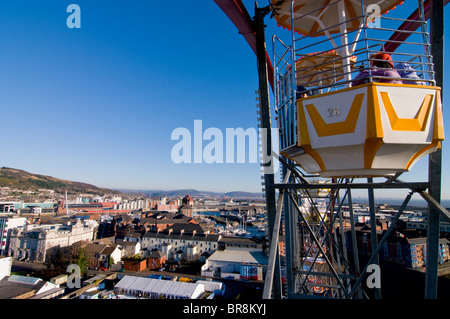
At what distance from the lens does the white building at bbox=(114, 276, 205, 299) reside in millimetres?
19594

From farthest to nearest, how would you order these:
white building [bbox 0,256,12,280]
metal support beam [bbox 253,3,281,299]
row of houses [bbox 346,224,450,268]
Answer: row of houses [bbox 346,224,450,268] → white building [bbox 0,256,12,280] → metal support beam [bbox 253,3,281,299]

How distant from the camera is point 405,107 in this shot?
226 centimetres

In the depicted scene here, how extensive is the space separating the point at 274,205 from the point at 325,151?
4.08ft

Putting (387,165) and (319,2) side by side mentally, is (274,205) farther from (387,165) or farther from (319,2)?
(319,2)

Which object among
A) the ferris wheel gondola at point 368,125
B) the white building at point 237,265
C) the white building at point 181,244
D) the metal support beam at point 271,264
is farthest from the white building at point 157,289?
the ferris wheel gondola at point 368,125

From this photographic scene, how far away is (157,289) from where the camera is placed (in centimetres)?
2050

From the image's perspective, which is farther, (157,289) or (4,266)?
(4,266)

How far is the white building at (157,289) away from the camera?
64.3 feet

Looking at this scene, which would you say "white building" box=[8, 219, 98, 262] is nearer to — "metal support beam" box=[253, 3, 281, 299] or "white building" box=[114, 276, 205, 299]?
"white building" box=[114, 276, 205, 299]
